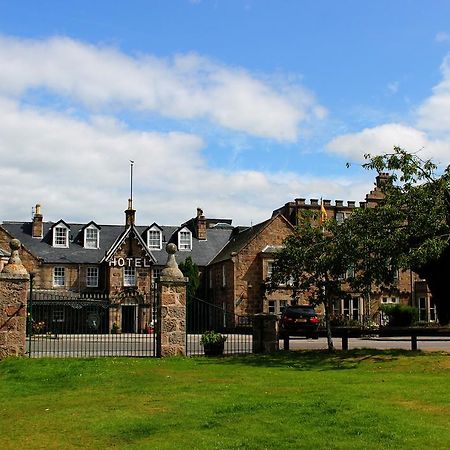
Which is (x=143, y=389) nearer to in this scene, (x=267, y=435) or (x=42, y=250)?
(x=267, y=435)

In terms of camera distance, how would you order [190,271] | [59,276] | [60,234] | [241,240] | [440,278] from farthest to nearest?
1. [241,240]
2. [60,234]
3. [59,276]
4. [190,271]
5. [440,278]

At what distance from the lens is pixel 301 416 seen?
411 inches

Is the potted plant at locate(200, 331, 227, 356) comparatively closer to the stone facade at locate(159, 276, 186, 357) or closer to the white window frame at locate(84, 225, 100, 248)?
the stone facade at locate(159, 276, 186, 357)

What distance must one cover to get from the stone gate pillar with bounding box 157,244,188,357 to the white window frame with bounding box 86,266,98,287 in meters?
34.1

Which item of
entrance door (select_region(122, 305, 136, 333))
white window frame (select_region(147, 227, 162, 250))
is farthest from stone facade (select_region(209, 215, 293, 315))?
entrance door (select_region(122, 305, 136, 333))

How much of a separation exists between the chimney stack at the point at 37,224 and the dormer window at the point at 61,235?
1.50 m

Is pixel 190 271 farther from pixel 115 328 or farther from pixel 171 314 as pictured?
pixel 171 314

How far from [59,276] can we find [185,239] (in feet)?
38.0

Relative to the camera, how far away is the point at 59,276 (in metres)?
53.9

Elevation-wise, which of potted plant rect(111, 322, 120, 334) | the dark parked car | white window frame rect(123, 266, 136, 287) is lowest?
potted plant rect(111, 322, 120, 334)

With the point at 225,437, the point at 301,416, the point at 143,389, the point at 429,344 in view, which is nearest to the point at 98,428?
the point at 225,437

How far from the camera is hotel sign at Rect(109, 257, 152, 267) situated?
53.4 meters

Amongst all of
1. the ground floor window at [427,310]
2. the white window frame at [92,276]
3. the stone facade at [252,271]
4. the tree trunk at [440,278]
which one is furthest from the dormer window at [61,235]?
the tree trunk at [440,278]

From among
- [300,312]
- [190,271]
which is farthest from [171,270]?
[190,271]
